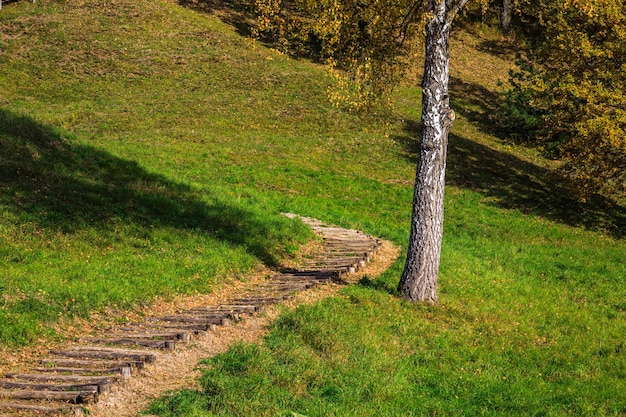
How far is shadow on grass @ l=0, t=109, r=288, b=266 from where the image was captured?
58.2 feet

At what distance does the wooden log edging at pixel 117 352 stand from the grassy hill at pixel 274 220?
923mm

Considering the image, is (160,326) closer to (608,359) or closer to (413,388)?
(413,388)

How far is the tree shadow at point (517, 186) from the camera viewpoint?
110 ft

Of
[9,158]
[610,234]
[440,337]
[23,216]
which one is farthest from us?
[610,234]

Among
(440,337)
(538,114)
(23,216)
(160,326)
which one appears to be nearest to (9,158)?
(23,216)

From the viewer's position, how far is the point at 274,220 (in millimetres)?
22547

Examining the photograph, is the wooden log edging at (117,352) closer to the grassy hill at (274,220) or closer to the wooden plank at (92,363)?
the wooden plank at (92,363)

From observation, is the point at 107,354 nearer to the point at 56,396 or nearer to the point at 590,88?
the point at 56,396

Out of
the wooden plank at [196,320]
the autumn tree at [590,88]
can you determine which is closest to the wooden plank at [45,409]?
the wooden plank at [196,320]

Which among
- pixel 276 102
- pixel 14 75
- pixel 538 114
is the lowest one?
pixel 14 75

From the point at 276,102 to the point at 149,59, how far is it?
11.3 metres

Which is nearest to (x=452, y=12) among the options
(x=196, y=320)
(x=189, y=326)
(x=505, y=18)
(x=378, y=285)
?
(x=378, y=285)

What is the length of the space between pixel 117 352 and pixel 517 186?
30.8 m

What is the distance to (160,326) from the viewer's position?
1254 cm
